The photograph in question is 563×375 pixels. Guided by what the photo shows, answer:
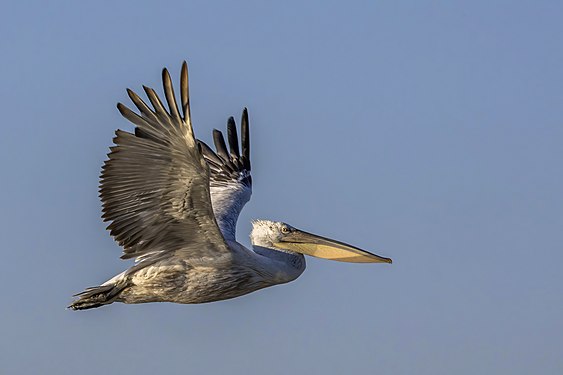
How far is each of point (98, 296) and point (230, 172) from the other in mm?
4170

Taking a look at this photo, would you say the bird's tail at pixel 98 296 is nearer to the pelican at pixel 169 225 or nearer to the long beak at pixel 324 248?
the pelican at pixel 169 225

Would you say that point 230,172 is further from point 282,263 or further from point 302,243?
point 282,263

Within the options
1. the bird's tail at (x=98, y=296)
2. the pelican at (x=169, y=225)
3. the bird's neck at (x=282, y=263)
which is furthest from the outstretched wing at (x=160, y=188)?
the bird's neck at (x=282, y=263)

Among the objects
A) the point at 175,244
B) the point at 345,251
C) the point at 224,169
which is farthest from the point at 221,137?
the point at 175,244

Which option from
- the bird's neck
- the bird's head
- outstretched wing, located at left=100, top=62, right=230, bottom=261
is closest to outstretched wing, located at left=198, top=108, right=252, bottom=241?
the bird's head

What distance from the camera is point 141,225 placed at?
51.8ft

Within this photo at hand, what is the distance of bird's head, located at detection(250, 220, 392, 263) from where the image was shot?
17625 millimetres

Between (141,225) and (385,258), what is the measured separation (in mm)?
3503

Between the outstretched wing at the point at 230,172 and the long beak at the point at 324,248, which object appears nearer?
the long beak at the point at 324,248

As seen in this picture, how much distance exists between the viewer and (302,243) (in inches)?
695

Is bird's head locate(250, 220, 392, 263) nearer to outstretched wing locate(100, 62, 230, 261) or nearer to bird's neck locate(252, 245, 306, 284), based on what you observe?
bird's neck locate(252, 245, 306, 284)

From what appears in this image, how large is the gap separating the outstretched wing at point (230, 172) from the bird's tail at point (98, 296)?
7.17 ft

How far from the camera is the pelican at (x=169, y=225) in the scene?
49.3ft

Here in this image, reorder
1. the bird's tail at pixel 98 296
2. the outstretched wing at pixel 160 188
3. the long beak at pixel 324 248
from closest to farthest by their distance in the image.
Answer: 1. the outstretched wing at pixel 160 188
2. the bird's tail at pixel 98 296
3. the long beak at pixel 324 248
